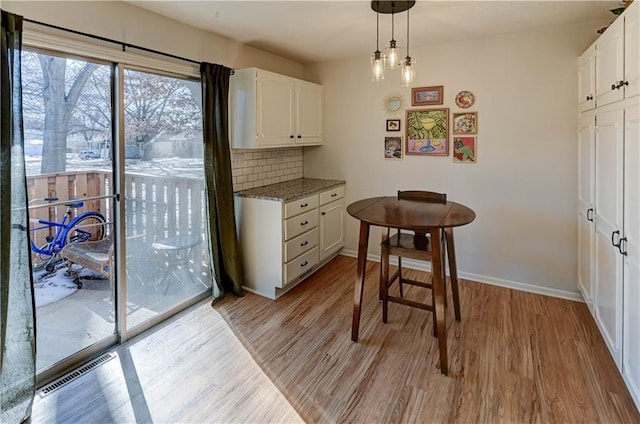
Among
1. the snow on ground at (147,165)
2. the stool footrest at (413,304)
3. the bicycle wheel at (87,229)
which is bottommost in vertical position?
the stool footrest at (413,304)

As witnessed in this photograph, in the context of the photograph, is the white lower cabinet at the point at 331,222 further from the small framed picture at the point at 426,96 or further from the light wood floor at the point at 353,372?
the small framed picture at the point at 426,96

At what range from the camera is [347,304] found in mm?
3158

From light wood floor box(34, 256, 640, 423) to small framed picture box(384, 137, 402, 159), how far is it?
5.44 ft

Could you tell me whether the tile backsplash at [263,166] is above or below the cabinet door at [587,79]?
below

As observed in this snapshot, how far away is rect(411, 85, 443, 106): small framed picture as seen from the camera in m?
3.59

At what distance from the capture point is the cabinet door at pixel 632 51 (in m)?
1.76

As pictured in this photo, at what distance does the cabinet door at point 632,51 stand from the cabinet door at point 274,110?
255cm

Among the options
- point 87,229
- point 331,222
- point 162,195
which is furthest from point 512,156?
point 87,229

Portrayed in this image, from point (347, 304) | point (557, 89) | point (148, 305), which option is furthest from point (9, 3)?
point (557, 89)

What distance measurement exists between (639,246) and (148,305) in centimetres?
313

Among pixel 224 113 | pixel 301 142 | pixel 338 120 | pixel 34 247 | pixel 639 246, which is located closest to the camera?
pixel 639 246

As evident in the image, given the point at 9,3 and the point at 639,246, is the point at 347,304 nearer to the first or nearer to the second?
the point at 639,246

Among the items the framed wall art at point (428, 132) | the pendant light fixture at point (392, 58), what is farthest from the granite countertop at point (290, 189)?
the pendant light fixture at point (392, 58)

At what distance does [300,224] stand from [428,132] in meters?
1.62
